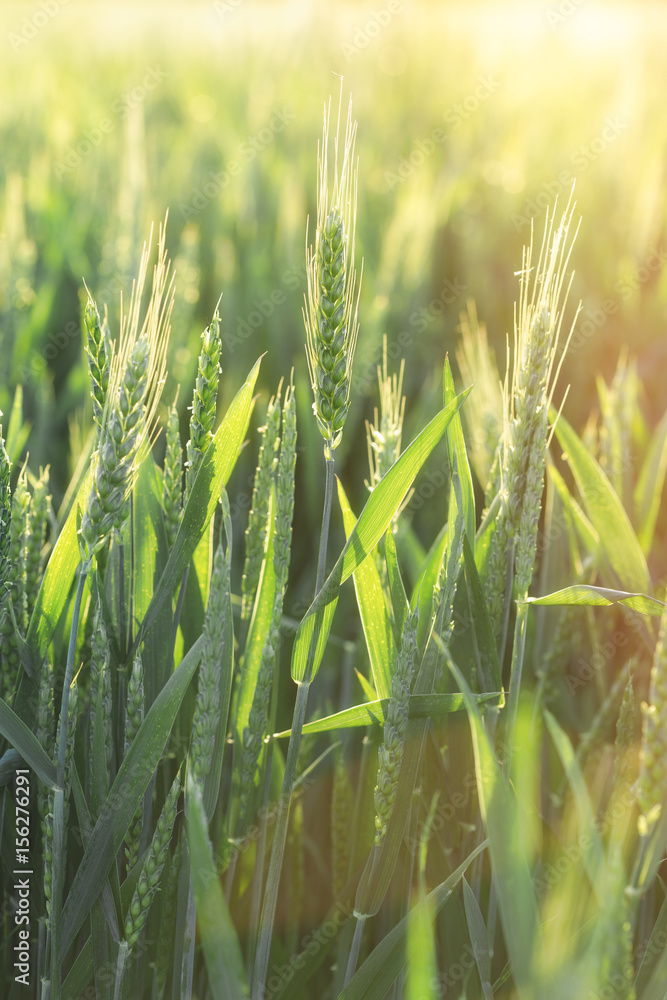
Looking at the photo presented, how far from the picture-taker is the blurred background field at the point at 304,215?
165 cm

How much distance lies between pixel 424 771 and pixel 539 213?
252 cm

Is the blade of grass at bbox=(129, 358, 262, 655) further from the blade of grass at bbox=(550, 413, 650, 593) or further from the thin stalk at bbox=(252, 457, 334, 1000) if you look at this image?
the blade of grass at bbox=(550, 413, 650, 593)

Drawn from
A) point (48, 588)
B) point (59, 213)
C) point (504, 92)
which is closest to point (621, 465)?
point (48, 588)

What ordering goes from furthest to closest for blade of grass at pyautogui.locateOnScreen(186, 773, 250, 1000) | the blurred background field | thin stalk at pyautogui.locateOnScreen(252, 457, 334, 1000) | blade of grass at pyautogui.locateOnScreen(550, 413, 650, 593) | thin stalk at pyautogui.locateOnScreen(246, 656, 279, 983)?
the blurred background field < blade of grass at pyautogui.locateOnScreen(550, 413, 650, 593) < thin stalk at pyautogui.locateOnScreen(246, 656, 279, 983) < thin stalk at pyautogui.locateOnScreen(252, 457, 334, 1000) < blade of grass at pyautogui.locateOnScreen(186, 773, 250, 1000)

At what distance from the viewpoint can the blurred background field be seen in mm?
1652

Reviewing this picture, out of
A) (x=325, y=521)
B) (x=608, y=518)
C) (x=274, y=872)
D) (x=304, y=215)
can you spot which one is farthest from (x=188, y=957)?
(x=304, y=215)

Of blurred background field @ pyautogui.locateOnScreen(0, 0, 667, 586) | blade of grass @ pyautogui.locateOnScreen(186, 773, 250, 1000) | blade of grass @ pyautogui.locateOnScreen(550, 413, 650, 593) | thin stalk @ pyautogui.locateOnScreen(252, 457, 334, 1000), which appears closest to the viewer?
blade of grass @ pyautogui.locateOnScreen(186, 773, 250, 1000)

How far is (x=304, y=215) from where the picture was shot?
92.5 inches

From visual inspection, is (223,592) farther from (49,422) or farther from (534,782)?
(49,422)

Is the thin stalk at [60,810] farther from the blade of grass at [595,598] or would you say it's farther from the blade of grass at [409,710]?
the blade of grass at [595,598]

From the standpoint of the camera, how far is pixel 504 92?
4742mm

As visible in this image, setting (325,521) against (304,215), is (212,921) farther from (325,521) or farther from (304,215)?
(304,215)

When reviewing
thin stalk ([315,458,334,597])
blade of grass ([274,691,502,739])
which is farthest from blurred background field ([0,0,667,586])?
blade of grass ([274,691,502,739])

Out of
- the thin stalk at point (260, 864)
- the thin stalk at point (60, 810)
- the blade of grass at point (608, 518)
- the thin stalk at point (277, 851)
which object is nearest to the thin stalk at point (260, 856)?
the thin stalk at point (260, 864)
